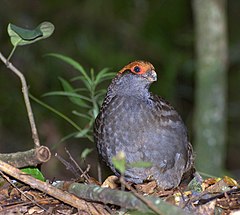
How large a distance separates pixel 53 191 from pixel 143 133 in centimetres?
114

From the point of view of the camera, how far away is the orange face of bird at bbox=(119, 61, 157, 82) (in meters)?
5.93

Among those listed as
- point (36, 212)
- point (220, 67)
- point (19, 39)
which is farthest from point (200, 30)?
point (36, 212)

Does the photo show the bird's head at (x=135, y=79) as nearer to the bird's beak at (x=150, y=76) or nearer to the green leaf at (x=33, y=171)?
the bird's beak at (x=150, y=76)

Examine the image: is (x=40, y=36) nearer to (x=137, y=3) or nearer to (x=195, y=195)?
(x=195, y=195)

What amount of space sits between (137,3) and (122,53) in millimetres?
780

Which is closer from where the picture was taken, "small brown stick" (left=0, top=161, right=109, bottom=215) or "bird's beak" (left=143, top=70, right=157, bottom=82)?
"small brown stick" (left=0, top=161, right=109, bottom=215)

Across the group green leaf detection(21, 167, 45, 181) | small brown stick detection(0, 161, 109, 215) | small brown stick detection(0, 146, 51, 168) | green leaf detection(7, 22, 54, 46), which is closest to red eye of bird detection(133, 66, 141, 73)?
green leaf detection(7, 22, 54, 46)

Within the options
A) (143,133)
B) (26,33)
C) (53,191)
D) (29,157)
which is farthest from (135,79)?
(53,191)

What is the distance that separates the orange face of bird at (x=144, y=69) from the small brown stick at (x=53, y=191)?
4.96 ft

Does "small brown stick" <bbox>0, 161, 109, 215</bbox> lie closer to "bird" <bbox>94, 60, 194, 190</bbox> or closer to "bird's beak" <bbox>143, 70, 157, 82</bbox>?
"bird" <bbox>94, 60, 194, 190</bbox>

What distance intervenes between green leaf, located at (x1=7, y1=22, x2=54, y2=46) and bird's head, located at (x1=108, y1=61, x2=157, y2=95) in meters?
0.76

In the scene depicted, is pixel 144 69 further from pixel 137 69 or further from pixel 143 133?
pixel 143 133

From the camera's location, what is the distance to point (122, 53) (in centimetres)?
961

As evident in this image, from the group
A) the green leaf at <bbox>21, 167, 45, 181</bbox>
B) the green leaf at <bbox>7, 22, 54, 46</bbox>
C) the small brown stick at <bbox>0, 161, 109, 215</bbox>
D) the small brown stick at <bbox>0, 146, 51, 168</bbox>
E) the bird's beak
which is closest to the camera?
the small brown stick at <bbox>0, 161, 109, 215</bbox>
